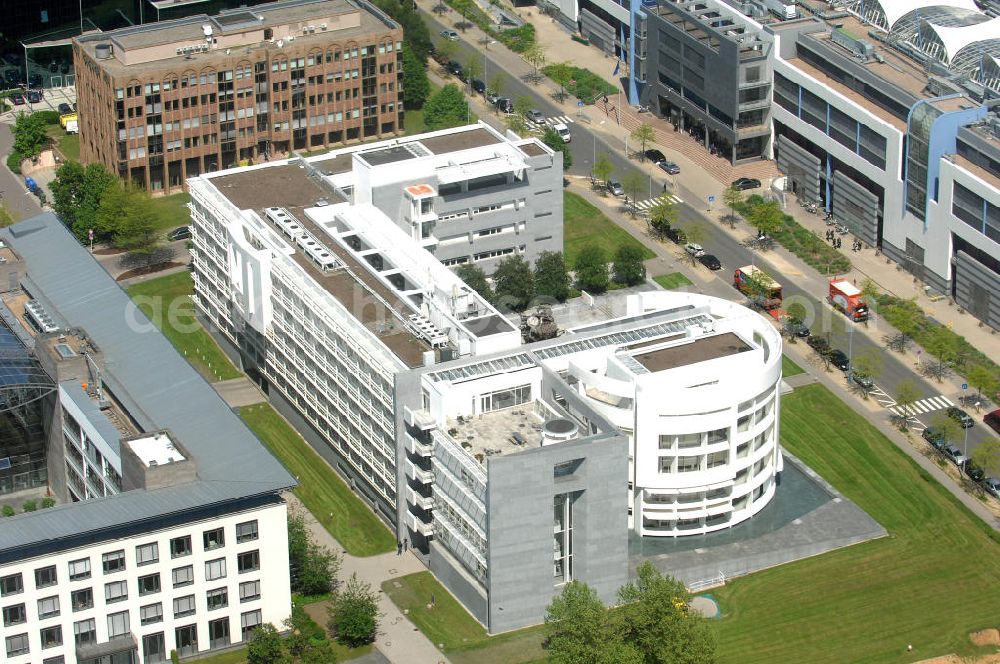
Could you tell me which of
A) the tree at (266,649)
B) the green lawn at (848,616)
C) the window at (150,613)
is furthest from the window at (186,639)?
the green lawn at (848,616)

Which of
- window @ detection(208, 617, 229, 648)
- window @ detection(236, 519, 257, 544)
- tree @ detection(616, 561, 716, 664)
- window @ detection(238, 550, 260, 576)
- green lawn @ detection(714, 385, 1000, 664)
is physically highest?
window @ detection(236, 519, 257, 544)

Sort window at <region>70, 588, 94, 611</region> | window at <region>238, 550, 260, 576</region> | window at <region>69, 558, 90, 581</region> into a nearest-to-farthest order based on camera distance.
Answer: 1. window at <region>69, 558, 90, 581</region>
2. window at <region>70, 588, 94, 611</region>
3. window at <region>238, 550, 260, 576</region>

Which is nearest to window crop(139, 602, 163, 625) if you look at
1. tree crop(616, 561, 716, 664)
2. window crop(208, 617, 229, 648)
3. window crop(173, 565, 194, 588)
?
window crop(173, 565, 194, 588)

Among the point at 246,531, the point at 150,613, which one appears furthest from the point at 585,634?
the point at 150,613

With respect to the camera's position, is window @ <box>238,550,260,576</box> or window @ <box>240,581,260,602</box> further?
window @ <box>240,581,260,602</box>

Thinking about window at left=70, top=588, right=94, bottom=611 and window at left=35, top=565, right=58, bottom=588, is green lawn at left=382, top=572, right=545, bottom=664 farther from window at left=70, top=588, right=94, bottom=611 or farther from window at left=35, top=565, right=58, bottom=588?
window at left=35, top=565, right=58, bottom=588

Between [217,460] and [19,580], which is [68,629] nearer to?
[19,580]

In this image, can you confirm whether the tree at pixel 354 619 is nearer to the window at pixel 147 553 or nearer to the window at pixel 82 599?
the window at pixel 147 553
